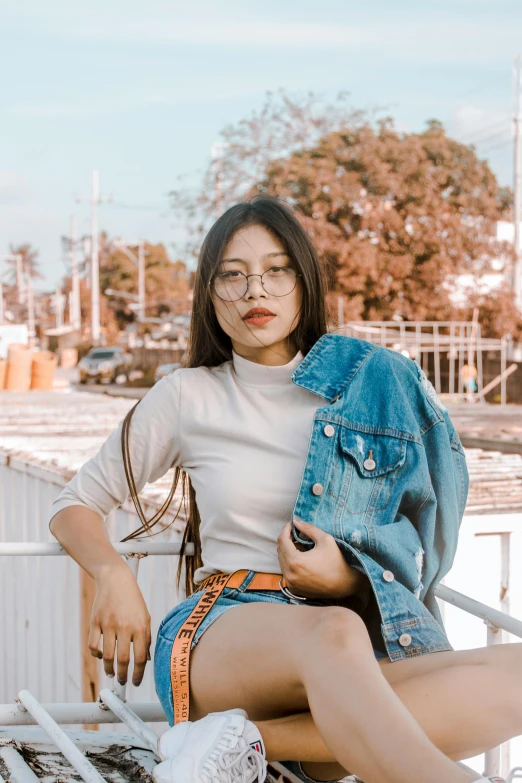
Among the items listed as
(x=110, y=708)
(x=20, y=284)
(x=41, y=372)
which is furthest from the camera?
(x=20, y=284)

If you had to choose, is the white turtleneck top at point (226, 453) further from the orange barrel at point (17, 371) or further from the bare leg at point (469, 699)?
the orange barrel at point (17, 371)

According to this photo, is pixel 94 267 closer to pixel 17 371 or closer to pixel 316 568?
pixel 17 371

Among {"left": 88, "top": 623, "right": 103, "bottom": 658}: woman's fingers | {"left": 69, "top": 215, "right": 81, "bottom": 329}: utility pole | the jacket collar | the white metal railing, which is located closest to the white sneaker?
the white metal railing

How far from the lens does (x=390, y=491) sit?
7.49 ft

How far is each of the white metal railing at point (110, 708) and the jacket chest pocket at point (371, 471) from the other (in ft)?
1.13

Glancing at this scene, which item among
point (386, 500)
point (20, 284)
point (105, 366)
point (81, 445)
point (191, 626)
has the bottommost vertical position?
point (105, 366)

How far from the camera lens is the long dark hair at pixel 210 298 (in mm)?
2500

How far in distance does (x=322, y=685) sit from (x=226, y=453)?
700 millimetres

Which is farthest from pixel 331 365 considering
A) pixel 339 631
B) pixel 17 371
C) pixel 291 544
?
pixel 17 371

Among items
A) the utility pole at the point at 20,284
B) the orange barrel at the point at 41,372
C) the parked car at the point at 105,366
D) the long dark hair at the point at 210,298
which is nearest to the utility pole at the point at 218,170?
the orange barrel at the point at 41,372

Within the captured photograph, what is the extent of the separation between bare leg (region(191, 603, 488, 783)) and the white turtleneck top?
0.80 feet

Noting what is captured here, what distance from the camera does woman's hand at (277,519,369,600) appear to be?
2.13 meters

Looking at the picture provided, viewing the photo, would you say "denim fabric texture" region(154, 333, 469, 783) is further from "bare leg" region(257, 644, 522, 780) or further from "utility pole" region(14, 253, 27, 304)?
"utility pole" region(14, 253, 27, 304)

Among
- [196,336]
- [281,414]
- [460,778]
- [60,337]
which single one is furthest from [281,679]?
[60,337]
